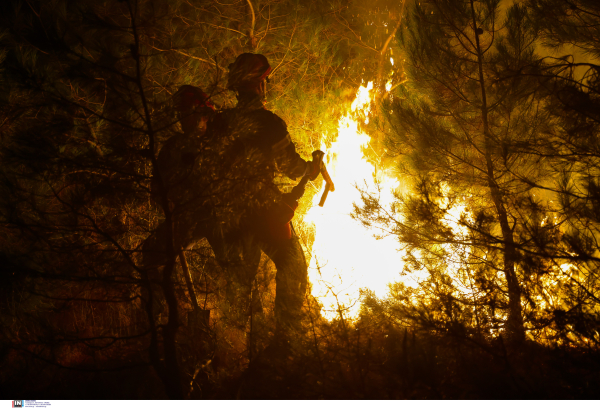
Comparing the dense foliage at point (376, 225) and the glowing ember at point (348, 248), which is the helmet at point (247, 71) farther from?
the glowing ember at point (348, 248)

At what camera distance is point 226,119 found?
2373 millimetres

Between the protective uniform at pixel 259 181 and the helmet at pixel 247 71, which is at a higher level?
the helmet at pixel 247 71

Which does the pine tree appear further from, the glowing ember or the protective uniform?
the protective uniform

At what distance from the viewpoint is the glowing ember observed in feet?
10.5

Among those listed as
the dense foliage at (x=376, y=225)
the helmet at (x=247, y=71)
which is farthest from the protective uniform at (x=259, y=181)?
the dense foliage at (x=376, y=225)

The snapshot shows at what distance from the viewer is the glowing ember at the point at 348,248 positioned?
3205 mm

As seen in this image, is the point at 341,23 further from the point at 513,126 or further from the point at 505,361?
the point at 505,361

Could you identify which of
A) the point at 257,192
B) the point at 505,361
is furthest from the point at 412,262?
the point at 257,192

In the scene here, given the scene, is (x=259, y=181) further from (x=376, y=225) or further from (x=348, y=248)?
(x=348, y=248)

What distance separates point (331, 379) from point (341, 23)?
714cm

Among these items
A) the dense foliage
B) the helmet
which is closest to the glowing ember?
the dense foliage

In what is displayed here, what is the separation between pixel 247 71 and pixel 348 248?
77.9 inches

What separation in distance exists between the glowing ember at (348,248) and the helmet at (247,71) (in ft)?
3.87

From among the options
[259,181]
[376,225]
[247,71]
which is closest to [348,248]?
[376,225]
